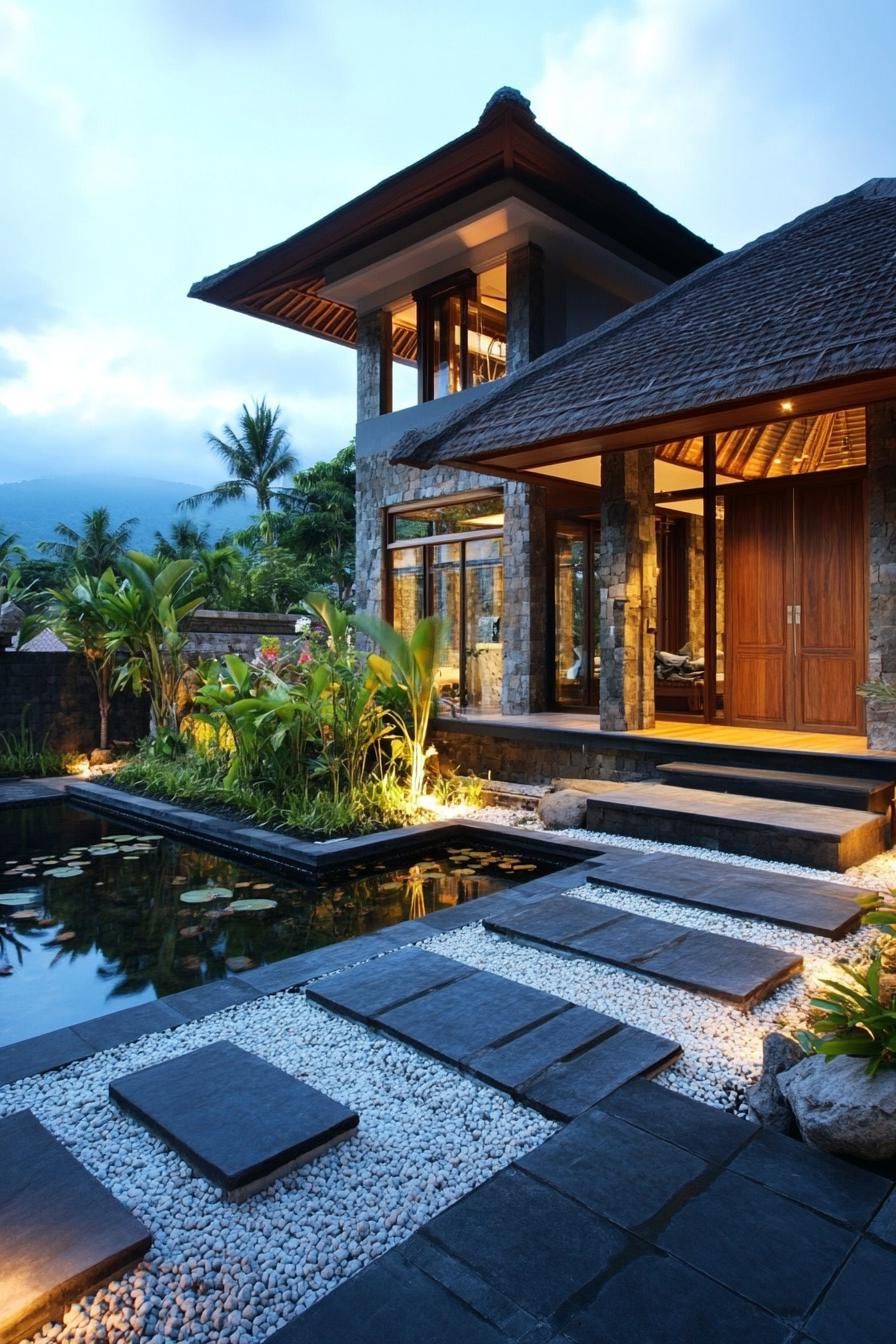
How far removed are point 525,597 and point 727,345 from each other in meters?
3.89

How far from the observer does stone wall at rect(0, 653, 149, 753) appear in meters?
9.73

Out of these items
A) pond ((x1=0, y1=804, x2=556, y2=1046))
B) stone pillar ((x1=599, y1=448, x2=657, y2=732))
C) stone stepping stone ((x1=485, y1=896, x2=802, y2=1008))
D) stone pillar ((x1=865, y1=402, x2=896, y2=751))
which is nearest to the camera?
stone stepping stone ((x1=485, y1=896, x2=802, y2=1008))

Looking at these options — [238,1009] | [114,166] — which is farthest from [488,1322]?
[114,166]

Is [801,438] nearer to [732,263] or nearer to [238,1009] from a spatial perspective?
[732,263]

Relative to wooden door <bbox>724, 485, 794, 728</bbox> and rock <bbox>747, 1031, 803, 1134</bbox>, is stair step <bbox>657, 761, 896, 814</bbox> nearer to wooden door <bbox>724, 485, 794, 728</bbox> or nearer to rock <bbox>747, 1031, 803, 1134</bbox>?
wooden door <bbox>724, 485, 794, 728</bbox>

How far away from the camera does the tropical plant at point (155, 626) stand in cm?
855

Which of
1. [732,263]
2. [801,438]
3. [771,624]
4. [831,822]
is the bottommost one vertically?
[831,822]

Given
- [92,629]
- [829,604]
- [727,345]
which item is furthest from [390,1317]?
[92,629]

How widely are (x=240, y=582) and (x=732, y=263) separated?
49.2ft

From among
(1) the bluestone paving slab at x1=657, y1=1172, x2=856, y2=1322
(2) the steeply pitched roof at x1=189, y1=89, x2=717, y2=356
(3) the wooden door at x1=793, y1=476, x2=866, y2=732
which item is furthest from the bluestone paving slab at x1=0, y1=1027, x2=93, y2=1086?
(2) the steeply pitched roof at x1=189, y1=89, x2=717, y2=356

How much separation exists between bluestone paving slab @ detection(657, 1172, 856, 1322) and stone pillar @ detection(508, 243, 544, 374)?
920 cm

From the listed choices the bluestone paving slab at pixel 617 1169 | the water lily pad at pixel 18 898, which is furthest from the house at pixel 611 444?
the bluestone paving slab at pixel 617 1169

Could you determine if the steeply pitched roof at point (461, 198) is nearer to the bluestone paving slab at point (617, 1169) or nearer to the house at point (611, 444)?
the house at point (611, 444)

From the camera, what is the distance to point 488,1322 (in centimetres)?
161
